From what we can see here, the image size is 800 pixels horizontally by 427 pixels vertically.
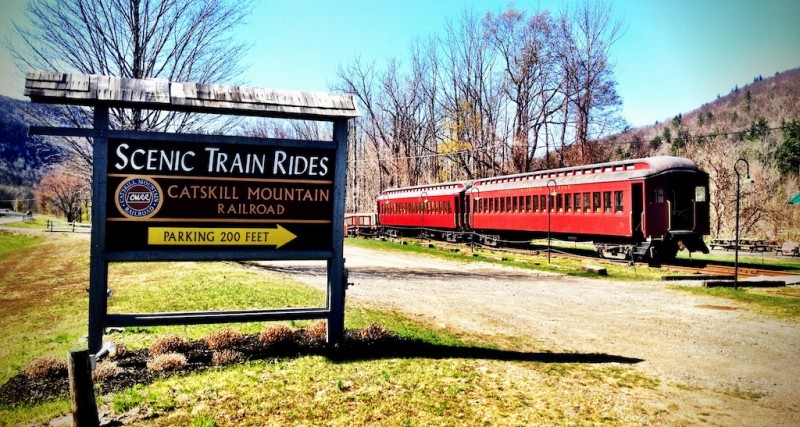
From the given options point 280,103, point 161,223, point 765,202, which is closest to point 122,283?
point 161,223

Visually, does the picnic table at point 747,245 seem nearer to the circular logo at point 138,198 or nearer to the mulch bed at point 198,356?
the mulch bed at point 198,356

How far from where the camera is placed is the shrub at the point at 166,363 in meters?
6.43

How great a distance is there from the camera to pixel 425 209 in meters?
37.5

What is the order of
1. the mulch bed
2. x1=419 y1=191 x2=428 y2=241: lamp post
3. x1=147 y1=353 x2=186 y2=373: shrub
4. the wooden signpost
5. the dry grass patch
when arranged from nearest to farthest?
the mulch bed, x1=147 y1=353 x2=186 y2=373: shrub, the wooden signpost, the dry grass patch, x1=419 y1=191 x2=428 y2=241: lamp post

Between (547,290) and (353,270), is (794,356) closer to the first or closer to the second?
(547,290)

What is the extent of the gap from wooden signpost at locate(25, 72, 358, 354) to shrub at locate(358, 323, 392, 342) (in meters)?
0.44

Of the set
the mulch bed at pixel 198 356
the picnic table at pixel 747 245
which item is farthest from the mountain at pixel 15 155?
the mulch bed at pixel 198 356

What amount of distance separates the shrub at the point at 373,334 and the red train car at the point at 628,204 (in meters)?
15.3

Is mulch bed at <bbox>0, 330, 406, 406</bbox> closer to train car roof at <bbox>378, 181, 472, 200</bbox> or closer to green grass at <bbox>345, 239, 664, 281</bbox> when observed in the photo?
green grass at <bbox>345, 239, 664, 281</bbox>

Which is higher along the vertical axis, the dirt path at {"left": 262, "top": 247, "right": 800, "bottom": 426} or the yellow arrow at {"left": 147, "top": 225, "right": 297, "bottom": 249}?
the yellow arrow at {"left": 147, "top": 225, "right": 297, "bottom": 249}

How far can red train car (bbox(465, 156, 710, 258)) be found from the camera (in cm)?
1989

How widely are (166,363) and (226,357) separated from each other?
2.41 ft

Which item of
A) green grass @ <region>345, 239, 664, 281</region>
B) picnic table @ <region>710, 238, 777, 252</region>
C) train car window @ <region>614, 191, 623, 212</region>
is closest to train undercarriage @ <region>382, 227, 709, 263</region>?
green grass @ <region>345, 239, 664, 281</region>

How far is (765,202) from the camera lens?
Result: 105ft
